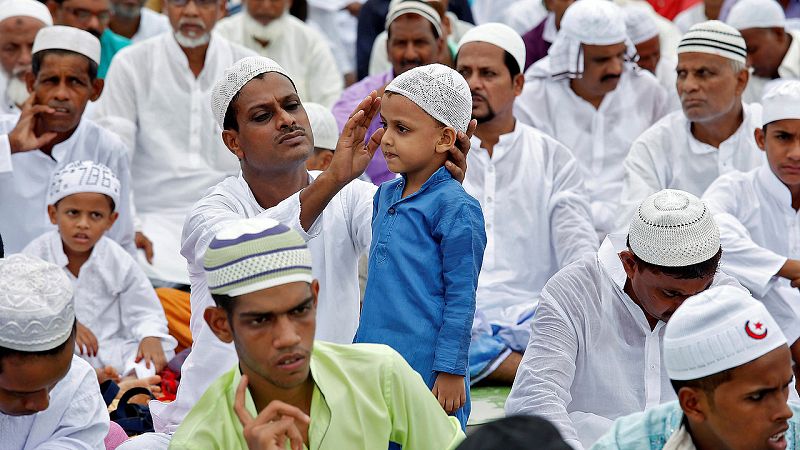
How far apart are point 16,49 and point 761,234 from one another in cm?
421

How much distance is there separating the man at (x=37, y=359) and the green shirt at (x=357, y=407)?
576mm

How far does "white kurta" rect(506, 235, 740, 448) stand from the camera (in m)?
4.08

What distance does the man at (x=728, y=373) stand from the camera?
3.03m

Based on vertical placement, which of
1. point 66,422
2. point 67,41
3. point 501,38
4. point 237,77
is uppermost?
point 67,41

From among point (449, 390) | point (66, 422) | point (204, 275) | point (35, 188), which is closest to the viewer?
point (66, 422)

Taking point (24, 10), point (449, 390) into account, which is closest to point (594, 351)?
point (449, 390)

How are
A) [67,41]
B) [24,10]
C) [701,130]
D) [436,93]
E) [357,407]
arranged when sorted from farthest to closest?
[24,10]
[701,130]
[67,41]
[436,93]
[357,407]

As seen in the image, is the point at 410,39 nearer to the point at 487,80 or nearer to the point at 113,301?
the point at 487,80

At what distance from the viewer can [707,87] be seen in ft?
21.2

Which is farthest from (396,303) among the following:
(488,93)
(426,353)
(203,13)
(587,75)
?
(203,13)

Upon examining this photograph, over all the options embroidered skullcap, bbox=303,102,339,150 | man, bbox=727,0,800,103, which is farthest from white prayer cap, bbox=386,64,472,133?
man, bbox=727,0,800,103

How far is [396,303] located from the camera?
4.12 metres

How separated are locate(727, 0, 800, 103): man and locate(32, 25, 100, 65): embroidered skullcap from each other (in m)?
3.95

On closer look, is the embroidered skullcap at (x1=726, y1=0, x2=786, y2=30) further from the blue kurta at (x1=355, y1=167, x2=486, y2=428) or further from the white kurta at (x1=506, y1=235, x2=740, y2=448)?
the blue kurta at (x1=355, y1=167, x2=486, y2=428)
